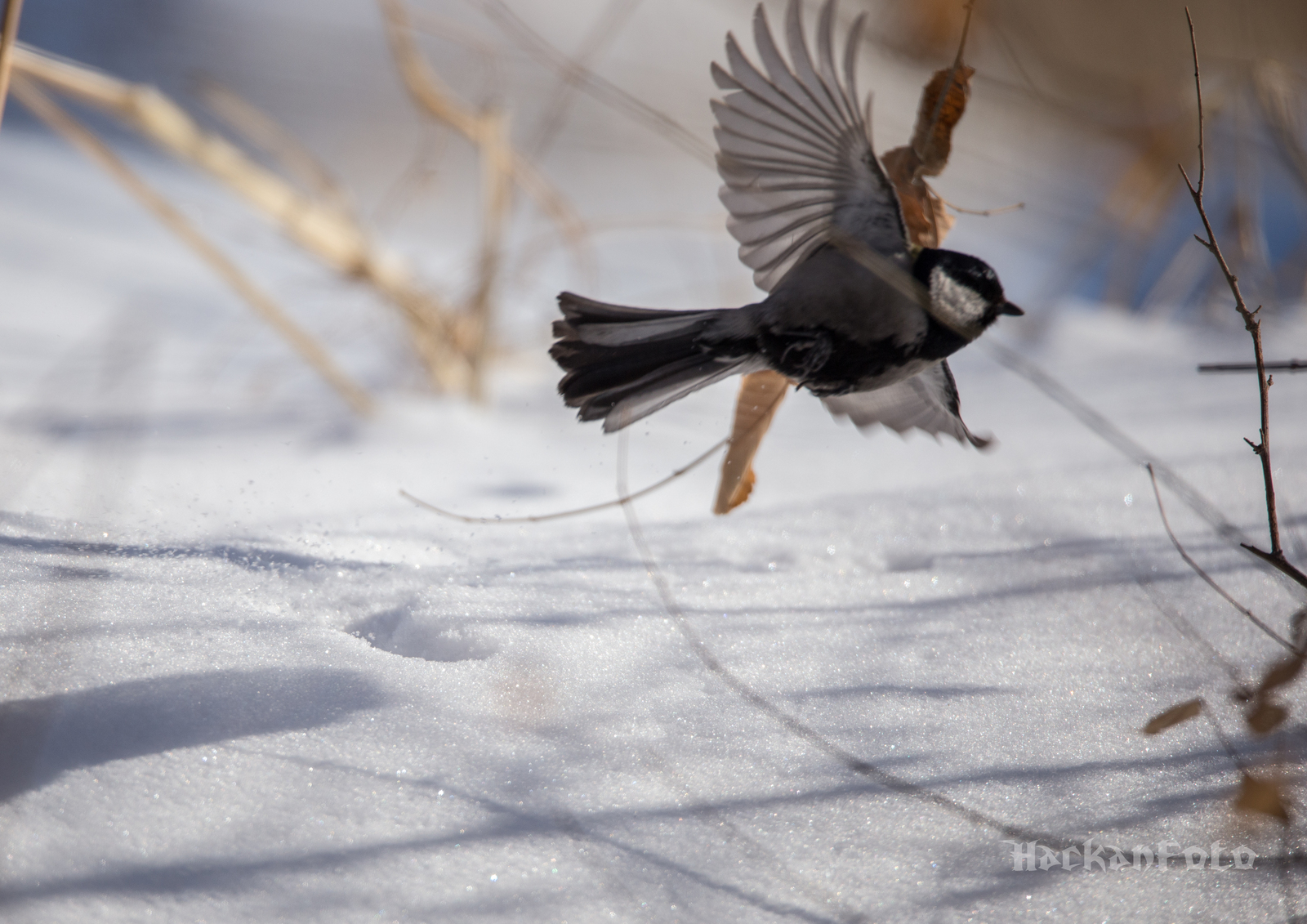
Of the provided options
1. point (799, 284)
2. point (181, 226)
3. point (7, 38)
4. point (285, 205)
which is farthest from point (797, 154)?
point (285, 205)

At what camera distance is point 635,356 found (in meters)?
0.68

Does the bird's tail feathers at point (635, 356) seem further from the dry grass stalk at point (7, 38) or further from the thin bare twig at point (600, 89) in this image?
the dry grass stalk at point (7, 38)

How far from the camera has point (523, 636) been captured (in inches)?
26.4

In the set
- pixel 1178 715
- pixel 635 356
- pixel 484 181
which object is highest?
pixel 484 181

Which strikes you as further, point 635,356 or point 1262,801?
point 635,356

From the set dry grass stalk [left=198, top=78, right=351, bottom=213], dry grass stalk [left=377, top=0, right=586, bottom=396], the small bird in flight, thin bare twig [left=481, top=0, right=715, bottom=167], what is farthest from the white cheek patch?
dry grass stalk [left=198, top=78, right=351, bottom=213]

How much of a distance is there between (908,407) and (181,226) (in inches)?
38.5

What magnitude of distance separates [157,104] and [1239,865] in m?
1.39

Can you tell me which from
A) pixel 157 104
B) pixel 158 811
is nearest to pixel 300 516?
pixel 158 811

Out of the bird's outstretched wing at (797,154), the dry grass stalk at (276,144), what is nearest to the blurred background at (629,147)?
the dry grass stalk at (276,144)

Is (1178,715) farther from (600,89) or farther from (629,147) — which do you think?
(629,147)

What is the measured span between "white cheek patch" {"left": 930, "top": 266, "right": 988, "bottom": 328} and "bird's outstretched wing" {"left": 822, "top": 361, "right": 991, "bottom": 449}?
0.10 metres

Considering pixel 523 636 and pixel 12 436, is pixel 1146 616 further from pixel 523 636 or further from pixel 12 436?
pixel 12 436

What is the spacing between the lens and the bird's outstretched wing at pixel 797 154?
1.83ft
